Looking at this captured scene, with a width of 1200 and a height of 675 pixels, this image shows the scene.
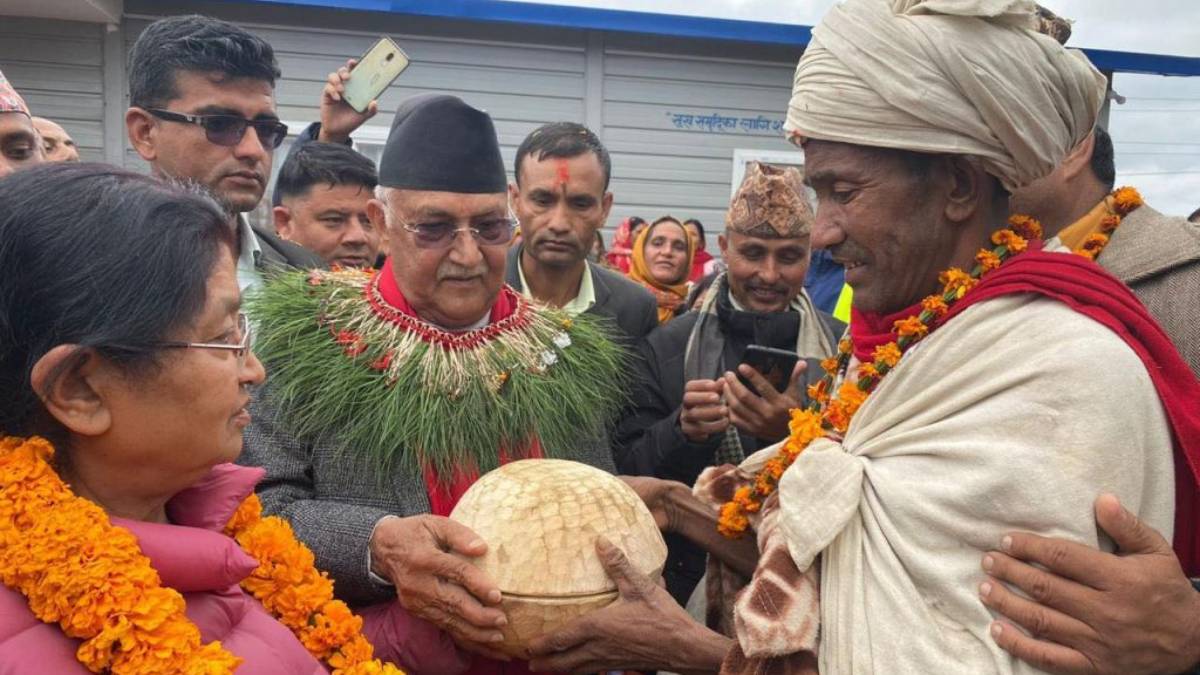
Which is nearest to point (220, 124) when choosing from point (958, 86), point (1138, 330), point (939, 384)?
point (958, 86)

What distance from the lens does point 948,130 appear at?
7.50 ft

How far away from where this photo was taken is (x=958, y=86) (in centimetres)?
227

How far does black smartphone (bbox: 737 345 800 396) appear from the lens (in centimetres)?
342

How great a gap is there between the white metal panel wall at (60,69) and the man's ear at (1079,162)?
29.2 feet

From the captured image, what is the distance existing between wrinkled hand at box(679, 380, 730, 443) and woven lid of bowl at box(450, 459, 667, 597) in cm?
89

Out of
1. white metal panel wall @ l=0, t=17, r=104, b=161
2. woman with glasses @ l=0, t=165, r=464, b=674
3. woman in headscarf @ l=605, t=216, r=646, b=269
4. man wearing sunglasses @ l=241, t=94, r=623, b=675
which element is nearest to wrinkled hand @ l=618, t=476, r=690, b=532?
man wearing sunglasses @ l=241, t=94, r=623, b=675

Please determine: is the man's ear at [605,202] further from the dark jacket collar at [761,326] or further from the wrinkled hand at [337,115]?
the wrinkled hand at [337,115]

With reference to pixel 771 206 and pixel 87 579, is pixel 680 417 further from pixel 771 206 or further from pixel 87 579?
pixel 87 579

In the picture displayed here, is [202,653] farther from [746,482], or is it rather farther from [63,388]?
[746,482]

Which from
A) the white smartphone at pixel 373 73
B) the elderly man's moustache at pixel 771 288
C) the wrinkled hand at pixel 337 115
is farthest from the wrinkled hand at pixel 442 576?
the wrinkled hand at pixel 337 115

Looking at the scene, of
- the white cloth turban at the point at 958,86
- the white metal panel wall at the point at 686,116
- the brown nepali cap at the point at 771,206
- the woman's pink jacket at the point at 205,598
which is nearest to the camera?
the woman's pink jacket at the point at 205,598

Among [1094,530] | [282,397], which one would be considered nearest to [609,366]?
[282,397]

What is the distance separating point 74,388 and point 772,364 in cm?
221

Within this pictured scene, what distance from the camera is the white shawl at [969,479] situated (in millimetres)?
1969
